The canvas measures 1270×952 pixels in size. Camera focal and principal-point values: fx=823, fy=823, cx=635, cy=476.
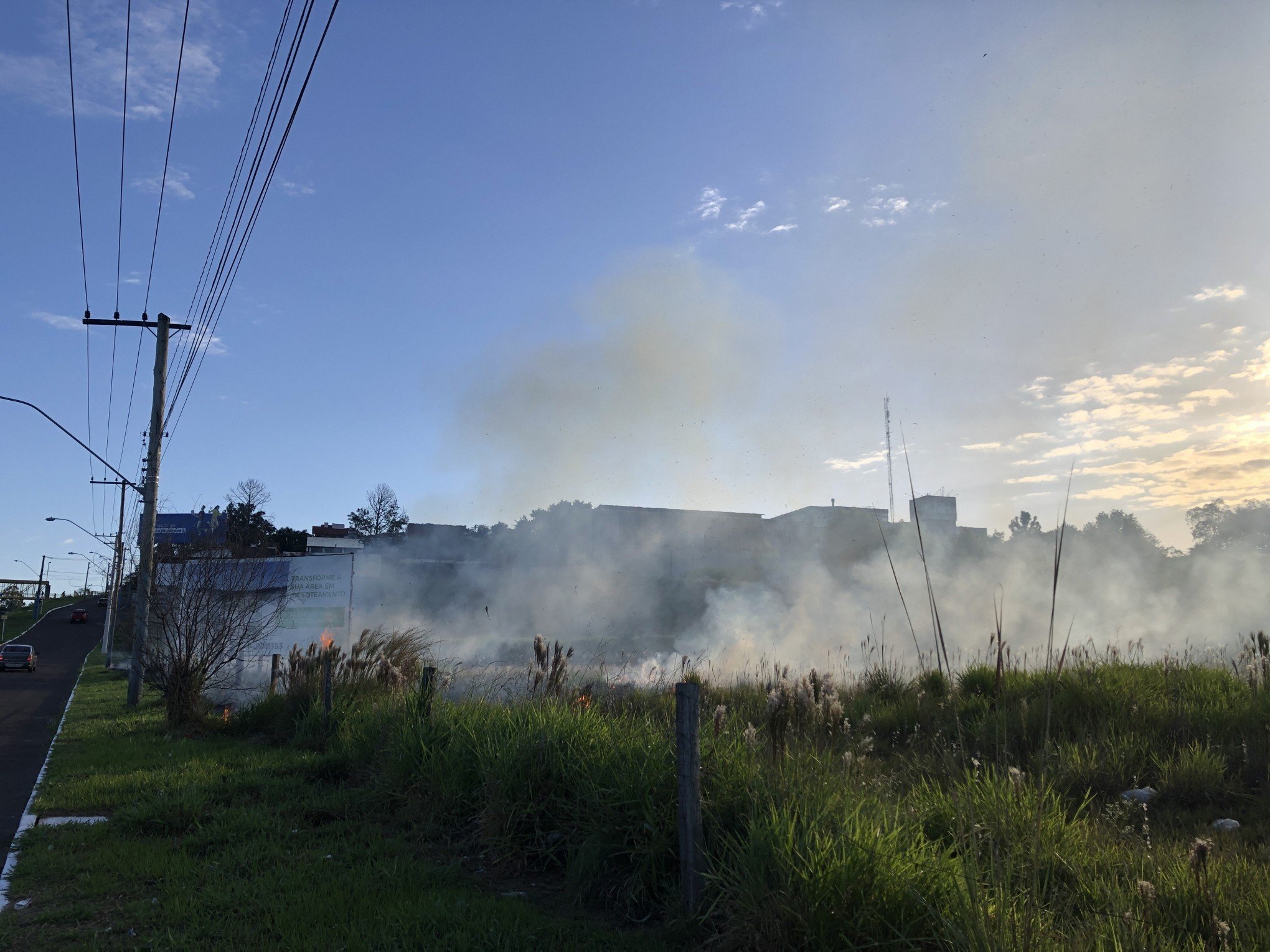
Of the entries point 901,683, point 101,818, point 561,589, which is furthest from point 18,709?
point 561,589

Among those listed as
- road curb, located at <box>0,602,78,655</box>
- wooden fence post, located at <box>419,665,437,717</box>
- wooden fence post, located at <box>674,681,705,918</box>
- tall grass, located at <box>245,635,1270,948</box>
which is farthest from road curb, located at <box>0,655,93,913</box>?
road curb, located at <box>0,602,78,655</box>

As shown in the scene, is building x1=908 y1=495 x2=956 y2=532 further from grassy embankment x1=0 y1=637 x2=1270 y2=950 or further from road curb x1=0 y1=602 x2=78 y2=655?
road curb x1=0 y1=602 x2=78 y2=655

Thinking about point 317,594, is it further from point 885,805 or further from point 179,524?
point 885,805

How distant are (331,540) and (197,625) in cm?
3571

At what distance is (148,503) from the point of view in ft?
49.8

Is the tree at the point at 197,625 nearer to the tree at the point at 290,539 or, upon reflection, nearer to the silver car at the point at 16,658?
the silver car at the point at 16,658

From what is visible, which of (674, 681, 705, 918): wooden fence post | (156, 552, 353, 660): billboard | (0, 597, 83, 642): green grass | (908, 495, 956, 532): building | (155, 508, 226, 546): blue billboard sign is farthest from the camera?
(0, 597, 83, 642): green grass

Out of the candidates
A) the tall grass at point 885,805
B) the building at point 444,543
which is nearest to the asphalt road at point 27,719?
the tall grass at point 885,805

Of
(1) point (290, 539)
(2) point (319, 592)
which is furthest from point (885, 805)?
(1) point (290, 539)

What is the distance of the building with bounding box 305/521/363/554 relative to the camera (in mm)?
43375

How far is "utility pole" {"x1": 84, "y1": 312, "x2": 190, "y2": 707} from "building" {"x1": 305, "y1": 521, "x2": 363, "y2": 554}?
87.5 feet

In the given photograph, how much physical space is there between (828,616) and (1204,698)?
22482 millimetres

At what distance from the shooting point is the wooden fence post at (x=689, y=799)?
12.4 ft

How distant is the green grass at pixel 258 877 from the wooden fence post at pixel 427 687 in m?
0.78
